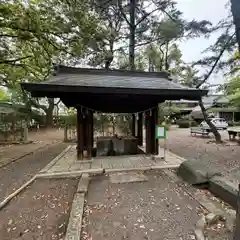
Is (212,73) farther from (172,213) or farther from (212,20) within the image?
(172,213)

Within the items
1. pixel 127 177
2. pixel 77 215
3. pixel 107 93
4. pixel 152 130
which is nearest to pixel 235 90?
pixel 152 130

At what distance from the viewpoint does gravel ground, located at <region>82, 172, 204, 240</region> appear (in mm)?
2520

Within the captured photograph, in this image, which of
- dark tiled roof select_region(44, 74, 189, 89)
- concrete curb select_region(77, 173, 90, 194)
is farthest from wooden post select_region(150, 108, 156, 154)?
concrete curb select_region(77, 173, 90, 194)

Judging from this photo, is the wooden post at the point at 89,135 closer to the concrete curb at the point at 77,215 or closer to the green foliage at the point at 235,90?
the concrete curb at the point at 77,215

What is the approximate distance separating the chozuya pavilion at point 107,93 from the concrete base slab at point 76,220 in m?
2.62

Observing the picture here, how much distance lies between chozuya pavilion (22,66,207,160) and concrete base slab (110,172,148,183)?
5.01 ft

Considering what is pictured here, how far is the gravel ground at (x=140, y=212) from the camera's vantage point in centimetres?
252

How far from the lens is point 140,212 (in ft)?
10.00

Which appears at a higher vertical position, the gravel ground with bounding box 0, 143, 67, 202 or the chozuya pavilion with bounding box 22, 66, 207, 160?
the chozuya pavilion with bounding box 22, 66, 207, 160

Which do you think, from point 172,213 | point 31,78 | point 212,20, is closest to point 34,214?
point 172,213

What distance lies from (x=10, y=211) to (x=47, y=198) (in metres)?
0.64

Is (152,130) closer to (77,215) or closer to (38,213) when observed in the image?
(77,215)

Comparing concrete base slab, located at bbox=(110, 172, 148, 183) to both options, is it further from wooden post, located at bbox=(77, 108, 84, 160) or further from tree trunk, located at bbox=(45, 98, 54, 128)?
tree trunk, located at bbox=(45, 98, 54, 128)

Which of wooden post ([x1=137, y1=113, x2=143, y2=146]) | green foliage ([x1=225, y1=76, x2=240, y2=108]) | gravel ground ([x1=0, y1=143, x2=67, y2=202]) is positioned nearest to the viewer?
gravel ground ([x1=0, y1=143, x2=67, y2=202])
